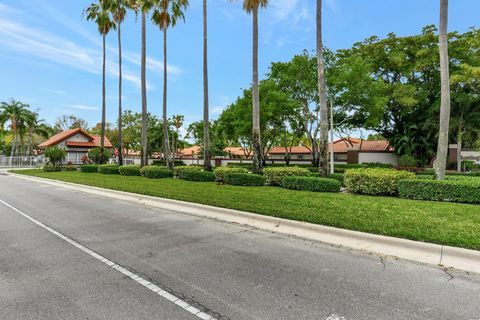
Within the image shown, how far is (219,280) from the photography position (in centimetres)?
417

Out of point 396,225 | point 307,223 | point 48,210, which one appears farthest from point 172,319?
point 48,210

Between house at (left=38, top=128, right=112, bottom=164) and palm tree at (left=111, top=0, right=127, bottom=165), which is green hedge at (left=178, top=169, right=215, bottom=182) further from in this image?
house at (left=38, top=128, right=112, bottom=164)

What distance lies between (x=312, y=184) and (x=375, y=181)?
2.47m

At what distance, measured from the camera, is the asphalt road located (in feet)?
11.0

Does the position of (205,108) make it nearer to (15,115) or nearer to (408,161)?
(408,161)

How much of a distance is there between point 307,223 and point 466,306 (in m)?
3.66

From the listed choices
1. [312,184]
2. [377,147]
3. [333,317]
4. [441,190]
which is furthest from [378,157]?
[333,317]

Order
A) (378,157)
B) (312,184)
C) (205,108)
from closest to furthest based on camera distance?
(312,184)
(205,108)
(378,157)

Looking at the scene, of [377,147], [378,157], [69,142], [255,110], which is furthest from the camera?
[69,142]

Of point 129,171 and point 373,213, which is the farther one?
point 129,171

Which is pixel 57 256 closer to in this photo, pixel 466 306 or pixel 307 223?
pixel 307 223

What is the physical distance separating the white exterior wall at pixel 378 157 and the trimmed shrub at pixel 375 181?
28042mm

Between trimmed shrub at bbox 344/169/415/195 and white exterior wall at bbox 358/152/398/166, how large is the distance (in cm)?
2804

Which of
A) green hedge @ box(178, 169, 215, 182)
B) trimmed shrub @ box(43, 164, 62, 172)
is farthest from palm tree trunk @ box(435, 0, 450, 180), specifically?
trimmed shrub @ box(43, 164, 62, 172)
